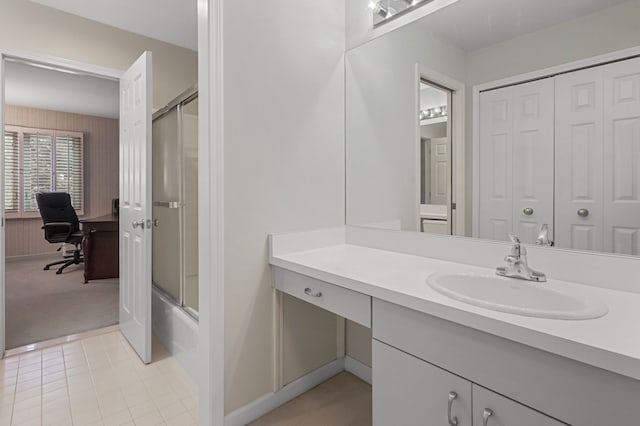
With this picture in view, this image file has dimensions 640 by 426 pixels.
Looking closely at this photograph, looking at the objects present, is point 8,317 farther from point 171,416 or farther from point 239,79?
point 239,79

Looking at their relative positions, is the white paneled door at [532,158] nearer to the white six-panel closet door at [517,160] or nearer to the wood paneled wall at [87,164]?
the white six-panel closet door at [517,160]

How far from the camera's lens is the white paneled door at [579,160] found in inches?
44.1

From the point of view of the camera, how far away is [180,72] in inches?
121


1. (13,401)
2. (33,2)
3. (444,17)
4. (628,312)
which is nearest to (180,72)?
(33,2)

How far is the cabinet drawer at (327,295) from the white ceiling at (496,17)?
1175mm

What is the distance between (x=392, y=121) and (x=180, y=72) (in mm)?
2273

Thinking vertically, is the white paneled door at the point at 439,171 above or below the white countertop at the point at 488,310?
above

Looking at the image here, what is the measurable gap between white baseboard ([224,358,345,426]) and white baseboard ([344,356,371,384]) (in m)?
0.03

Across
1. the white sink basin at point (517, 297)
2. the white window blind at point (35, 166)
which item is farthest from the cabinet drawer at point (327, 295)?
the white window blind at point (35, 166)

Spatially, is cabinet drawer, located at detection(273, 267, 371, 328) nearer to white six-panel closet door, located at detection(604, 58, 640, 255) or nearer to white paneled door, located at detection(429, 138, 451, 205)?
white paneled door, located at detection(429, 138, 451, 205)

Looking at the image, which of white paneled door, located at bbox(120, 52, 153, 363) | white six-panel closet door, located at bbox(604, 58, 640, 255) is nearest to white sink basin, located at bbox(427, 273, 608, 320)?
white six-panel closet door, located at bbox(604, 58, 640, 255)

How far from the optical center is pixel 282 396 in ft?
5.53

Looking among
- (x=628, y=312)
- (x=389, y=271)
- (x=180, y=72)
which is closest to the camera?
(x=628, y=312)

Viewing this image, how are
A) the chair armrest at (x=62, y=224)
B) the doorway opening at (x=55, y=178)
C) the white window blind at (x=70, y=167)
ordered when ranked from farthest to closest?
1. the white window blind at (x=70, y=167)
2. the chair armrest at (x=62, y=224)
3. the doorway opening at (x=55, y=178)
